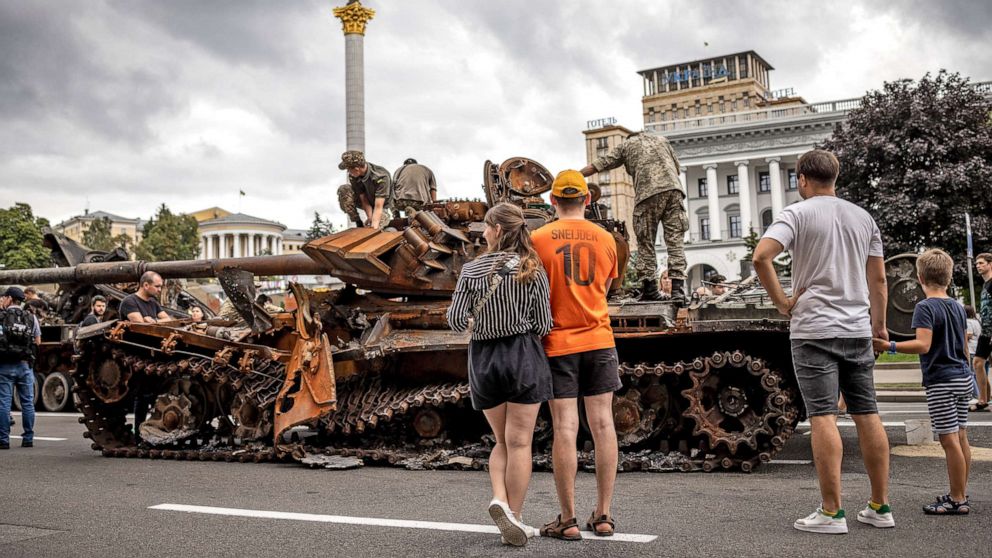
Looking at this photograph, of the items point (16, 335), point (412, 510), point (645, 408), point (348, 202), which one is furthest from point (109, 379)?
point (645, 408)

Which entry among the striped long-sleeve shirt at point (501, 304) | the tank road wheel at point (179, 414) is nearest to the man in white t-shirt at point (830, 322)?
the striped long-sleeve shirt at point (501, 304)

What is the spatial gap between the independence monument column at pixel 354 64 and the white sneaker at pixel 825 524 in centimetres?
4147

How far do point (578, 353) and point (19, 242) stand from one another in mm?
59777

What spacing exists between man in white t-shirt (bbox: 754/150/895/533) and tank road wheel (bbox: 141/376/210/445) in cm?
687

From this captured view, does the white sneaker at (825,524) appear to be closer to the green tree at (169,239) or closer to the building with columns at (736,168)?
the building with columns at (736,168)

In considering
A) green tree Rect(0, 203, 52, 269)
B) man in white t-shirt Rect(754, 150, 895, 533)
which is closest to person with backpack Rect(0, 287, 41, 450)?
man in white t-shirt Rect(754, 150, 895, 533)

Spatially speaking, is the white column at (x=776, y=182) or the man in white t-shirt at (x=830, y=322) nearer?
the man in white t-shirt at (x=830, y=322)

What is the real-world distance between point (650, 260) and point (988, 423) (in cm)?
424

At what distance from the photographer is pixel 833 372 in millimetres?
5215

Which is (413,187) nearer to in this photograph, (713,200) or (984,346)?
(984,346)

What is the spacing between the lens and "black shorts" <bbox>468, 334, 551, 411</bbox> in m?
5.13

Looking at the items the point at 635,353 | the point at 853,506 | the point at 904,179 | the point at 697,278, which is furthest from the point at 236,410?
the point at 697,278

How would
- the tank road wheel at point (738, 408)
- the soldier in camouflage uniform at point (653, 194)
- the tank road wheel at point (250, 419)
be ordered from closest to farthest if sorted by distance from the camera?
1. the tank road wheel at point (738, 408)
2. the tank road wheel at point (250, 419)
3. the soldier in camouflage uniform at point (653, 194)

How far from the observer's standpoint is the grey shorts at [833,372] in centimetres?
520
